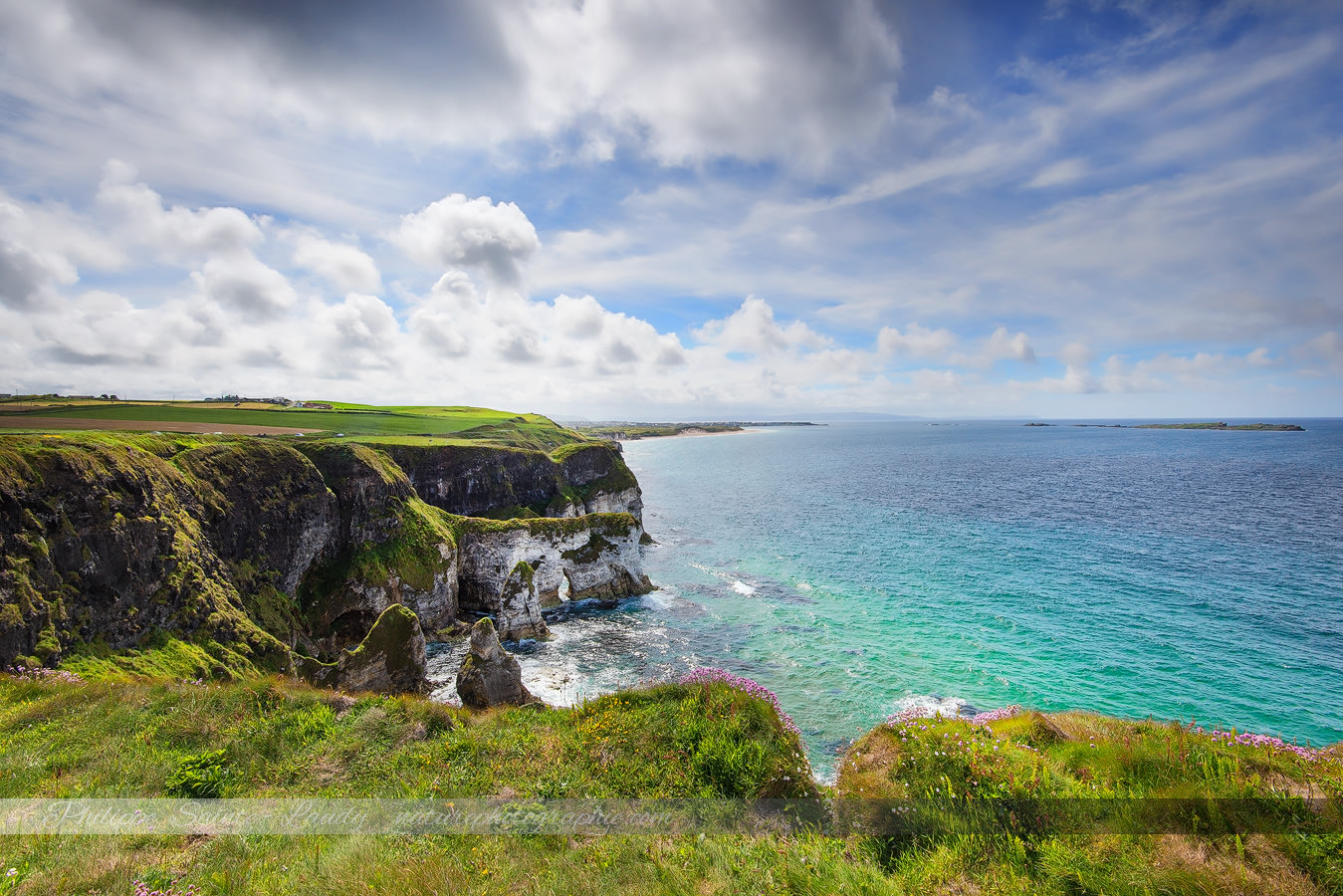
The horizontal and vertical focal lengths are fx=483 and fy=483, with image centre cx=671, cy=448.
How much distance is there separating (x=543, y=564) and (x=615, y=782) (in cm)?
2855

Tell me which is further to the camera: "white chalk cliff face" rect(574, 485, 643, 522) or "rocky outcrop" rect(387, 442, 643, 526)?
"white chalk cliff face" rect(574, 485, 643, 522)

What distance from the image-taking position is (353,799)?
333 inches

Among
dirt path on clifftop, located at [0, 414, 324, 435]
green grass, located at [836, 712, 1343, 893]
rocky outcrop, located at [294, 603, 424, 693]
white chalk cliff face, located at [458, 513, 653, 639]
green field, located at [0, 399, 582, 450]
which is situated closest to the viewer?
green grass, located at [836, 712, 1343, 893]

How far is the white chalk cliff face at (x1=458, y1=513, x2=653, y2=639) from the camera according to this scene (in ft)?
104

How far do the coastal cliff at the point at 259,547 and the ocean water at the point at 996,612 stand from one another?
16.9 feet

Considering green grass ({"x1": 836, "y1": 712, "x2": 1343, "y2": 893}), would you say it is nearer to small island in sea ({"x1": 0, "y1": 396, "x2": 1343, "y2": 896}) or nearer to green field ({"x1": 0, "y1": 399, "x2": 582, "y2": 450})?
small island in sea ({"x1": 0, "y1": 396, "x2": 1343, "y2": 896})

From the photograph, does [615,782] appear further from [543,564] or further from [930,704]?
[543,564]

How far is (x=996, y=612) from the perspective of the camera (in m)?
31.7

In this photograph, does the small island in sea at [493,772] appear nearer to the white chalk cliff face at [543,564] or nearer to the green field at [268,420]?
the white chalk cliff face at [543,564]

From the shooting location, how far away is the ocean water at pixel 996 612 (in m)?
22.5

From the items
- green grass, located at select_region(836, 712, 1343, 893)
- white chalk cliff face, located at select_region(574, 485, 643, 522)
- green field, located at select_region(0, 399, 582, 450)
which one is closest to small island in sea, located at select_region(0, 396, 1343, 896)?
green grass, located at select_region(836, 712, 1343, 893)

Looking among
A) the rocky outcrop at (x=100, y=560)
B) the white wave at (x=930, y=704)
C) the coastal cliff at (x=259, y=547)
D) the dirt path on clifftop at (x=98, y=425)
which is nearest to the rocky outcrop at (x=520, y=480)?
the coastal cliff at (x=259, y=547)

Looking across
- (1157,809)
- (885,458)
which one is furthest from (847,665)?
(885,458)

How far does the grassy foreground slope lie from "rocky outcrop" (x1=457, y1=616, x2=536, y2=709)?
14.9 feet
